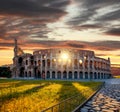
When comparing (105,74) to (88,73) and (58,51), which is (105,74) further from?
(58,51)

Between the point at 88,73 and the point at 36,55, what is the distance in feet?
80.0

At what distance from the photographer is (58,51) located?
128 m

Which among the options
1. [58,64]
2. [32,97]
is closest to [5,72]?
Result: [58,64]

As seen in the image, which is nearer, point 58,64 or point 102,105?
point 102,105

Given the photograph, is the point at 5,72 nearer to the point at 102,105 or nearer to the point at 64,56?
the point at 64,56

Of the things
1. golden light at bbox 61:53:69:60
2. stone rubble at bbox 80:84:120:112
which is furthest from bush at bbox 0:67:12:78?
stone rubble at bbox 80:84:120:112

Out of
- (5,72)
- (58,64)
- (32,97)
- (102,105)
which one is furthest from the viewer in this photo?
(5,72)

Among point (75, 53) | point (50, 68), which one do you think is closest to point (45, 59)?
point (50, 68)

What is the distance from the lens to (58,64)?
4980 inches

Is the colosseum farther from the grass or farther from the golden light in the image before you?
the grass

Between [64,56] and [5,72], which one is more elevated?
[64,56]

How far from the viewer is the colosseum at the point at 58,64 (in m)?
126

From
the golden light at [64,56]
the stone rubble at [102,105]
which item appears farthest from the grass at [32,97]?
the golden light at [64,56]

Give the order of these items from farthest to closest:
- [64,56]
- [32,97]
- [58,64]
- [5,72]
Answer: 1. [5,72]
2. [64,56]
3. [58,64]
4. [32,97]
